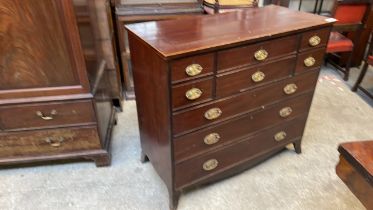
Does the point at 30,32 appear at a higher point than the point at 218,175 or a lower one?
higher

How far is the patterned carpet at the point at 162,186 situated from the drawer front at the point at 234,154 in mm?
161

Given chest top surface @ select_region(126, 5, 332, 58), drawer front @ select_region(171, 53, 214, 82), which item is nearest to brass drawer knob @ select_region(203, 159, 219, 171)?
drawer front @ select_region(171, 53, 214, 82)

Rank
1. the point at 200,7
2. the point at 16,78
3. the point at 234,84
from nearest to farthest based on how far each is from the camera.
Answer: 1. the point at 234,84
2. the point at 16,78
3. the point at 200,7

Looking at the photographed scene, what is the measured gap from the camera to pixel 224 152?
1597mm

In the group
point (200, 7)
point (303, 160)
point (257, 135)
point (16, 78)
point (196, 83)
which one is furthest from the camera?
point (200, 7)

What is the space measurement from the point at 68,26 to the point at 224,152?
105 centimetres

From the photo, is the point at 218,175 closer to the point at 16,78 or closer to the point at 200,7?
the point at 16,78

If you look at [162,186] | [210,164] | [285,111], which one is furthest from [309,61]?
[162,186]

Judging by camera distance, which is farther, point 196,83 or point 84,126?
point 84,126

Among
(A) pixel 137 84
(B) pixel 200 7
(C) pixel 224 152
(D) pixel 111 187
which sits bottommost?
(D) pixel 111 187

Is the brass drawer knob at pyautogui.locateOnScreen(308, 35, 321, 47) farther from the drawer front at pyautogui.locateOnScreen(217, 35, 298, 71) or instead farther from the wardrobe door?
the wardrobe door

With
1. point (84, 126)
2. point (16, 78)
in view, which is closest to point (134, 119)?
point (84, 126)

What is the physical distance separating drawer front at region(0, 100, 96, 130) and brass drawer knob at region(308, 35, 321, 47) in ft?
4.15

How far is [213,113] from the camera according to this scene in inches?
55.6
